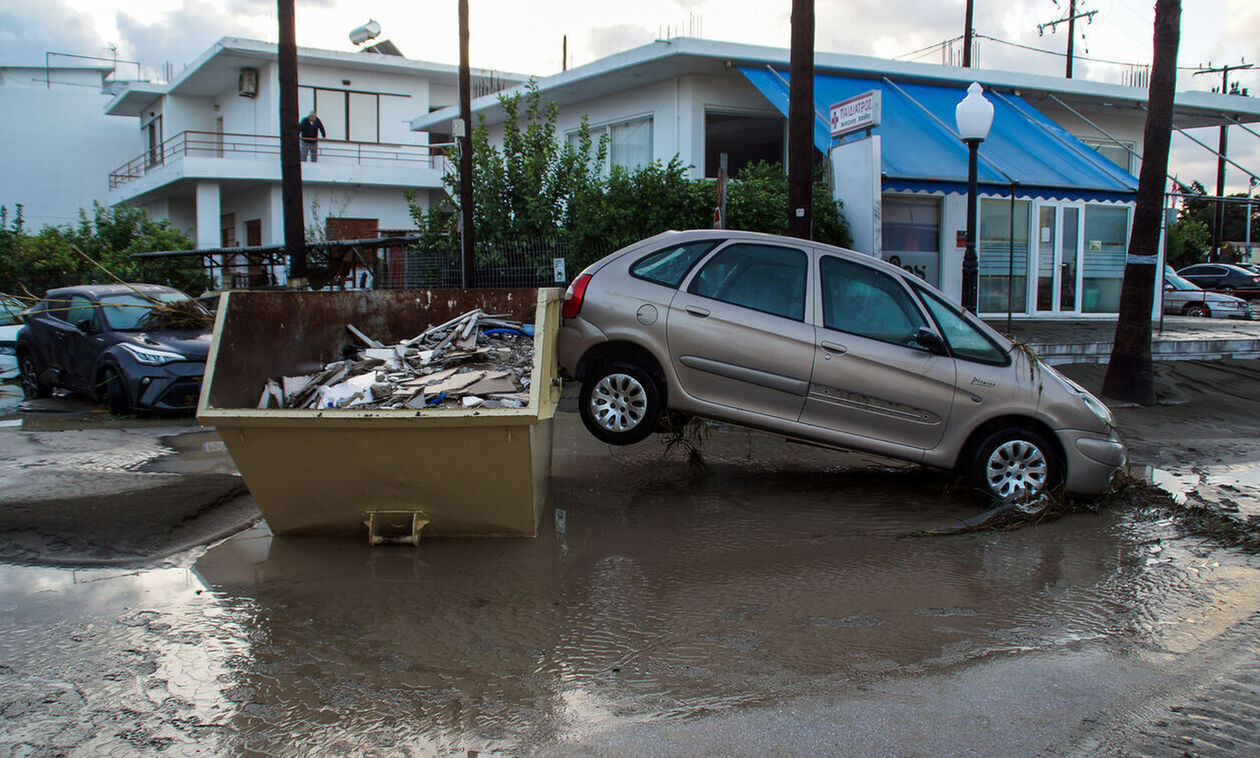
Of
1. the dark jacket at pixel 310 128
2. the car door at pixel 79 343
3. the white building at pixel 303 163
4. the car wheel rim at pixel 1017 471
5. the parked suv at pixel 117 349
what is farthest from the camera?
the white building at pixel 303 163

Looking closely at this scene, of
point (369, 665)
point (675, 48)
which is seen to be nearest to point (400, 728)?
point (369, 665)

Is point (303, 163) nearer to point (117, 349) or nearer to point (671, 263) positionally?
point (117, 349)

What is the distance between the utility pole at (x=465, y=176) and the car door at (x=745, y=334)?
33.2ft

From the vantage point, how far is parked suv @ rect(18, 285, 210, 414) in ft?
35.8

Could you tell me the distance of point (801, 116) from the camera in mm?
10328

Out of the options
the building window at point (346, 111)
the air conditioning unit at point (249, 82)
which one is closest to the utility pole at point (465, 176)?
the building window at point (346, 111)

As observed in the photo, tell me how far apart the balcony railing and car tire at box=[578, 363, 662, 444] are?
73.4 feet

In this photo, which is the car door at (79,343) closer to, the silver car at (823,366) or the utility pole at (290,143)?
the utility pole at (290,143)

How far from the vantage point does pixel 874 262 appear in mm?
6992

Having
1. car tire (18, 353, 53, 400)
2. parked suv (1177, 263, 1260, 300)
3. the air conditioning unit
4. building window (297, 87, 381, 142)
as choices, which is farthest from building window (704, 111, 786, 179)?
parked suv (1177, 263, 1260, 300)

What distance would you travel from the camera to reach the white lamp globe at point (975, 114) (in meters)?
10.5

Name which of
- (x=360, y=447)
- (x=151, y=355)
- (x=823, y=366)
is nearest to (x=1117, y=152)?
(x=823, y=366)

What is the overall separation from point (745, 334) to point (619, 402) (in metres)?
1.03

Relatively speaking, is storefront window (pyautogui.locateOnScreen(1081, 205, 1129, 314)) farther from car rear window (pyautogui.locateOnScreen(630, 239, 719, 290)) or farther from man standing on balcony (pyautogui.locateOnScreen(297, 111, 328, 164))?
man standing on balcony (pyautogui.locateOnScreen(297, 111, 328, 164))
